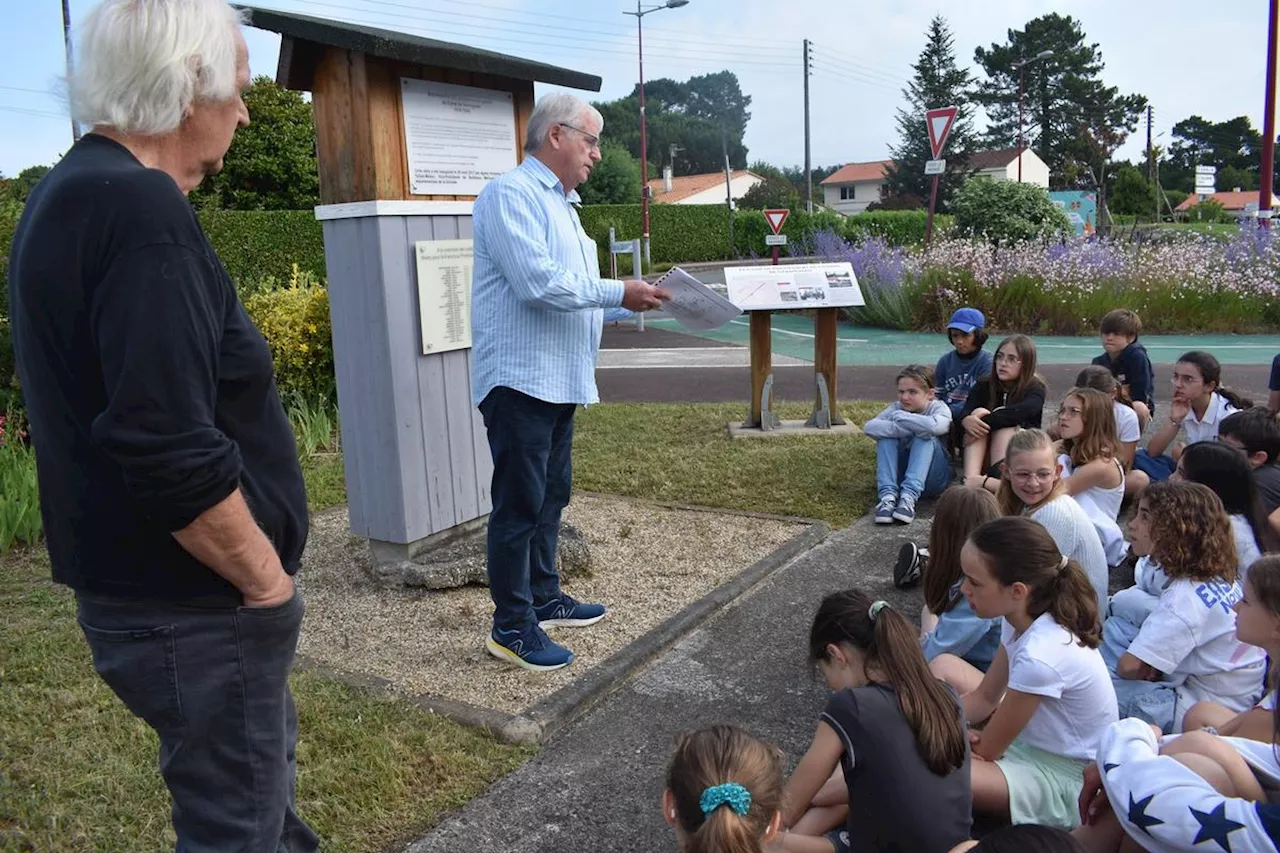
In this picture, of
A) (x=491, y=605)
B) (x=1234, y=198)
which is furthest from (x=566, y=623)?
(x=1234, y=198)

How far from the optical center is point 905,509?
5.73m

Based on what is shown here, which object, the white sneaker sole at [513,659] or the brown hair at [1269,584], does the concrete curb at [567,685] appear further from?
the brown hair at [1269,584]

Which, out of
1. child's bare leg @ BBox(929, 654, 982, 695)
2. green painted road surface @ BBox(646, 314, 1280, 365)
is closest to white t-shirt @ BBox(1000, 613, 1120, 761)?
child's bare leg @ BBox(929, 654, 982, 695)

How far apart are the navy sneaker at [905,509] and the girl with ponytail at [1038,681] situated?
280 cm

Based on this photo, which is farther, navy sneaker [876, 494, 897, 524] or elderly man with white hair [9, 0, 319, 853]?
navy sneaker [876, 494, 897, 524]

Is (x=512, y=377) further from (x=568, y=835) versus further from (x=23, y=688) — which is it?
(x=23, y=688)

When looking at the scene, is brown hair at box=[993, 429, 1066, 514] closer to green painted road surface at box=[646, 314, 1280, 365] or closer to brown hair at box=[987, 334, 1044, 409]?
brown hair at box=[987, 334, 1044, 409]

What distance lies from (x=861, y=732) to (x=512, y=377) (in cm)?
186

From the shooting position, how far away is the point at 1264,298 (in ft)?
45.6

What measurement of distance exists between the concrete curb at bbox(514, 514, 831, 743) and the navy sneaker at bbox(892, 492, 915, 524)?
58 centimetres

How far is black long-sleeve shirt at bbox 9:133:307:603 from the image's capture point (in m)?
1.52

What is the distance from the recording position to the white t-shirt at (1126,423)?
570 centimetres

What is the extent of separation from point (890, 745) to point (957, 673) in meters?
1.09

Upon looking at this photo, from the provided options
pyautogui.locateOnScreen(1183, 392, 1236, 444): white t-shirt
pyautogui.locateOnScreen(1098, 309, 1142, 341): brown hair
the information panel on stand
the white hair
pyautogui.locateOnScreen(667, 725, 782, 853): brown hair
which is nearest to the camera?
the white hair
